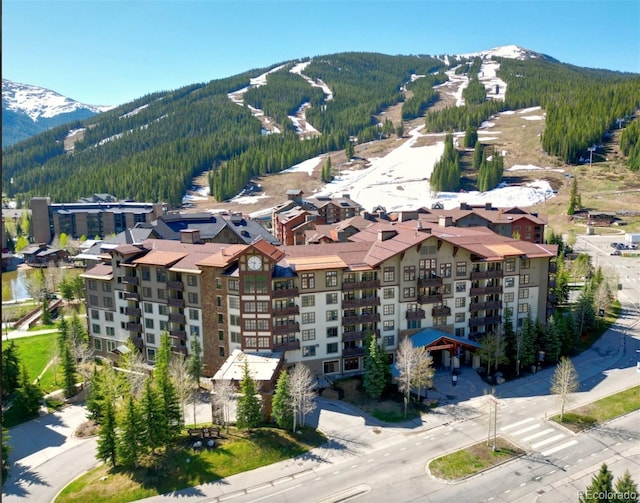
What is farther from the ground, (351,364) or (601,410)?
(351,364)

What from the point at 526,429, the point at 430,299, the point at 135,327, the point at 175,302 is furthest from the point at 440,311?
the point at 135,327

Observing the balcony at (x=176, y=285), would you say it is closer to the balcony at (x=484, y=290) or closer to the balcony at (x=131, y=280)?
the balcony at (x=131, y=280)

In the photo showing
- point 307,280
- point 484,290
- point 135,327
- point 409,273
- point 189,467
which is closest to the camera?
point 189,467

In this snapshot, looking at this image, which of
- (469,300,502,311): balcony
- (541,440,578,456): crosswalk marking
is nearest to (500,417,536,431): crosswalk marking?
(541,440,578,456): crosswalk marking

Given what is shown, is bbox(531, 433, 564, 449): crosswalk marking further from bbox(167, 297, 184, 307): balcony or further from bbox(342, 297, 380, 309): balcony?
bbox(167, 297, 184, 307): balcony

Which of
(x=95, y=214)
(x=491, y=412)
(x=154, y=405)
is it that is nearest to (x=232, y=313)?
(x=154, y=405)

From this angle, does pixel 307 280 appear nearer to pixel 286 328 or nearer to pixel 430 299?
pixel 286 328

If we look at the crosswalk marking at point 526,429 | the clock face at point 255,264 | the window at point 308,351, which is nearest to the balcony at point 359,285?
the window at point 308,351
